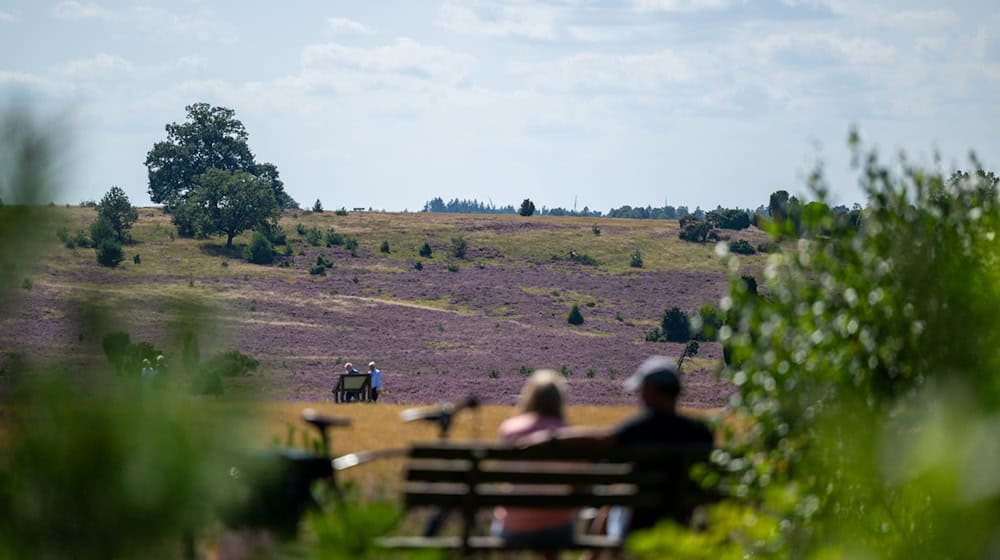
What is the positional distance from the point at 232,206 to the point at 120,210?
27.0 feet

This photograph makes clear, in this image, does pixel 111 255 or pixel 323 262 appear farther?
pixel 323 262

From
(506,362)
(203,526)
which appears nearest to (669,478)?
(203,526)

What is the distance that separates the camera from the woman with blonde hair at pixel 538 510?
783cm

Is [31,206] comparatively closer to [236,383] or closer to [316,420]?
[236,383]

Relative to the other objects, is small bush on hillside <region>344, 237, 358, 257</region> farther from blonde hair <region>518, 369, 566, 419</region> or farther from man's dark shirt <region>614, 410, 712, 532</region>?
man's dark shirt <region>614, 410, 712, 532</region>

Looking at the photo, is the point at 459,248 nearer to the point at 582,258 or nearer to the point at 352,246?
the point at 352,246

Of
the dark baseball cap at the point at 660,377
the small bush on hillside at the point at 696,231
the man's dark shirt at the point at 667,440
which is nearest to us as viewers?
the man's dark shirt at the point at 667,440

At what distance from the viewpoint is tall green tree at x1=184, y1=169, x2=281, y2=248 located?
97.6 metres

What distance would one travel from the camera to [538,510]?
7.85 m

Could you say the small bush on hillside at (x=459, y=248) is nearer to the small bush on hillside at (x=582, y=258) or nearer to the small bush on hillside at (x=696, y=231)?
the small bush on hillside at (x=582, y=258)

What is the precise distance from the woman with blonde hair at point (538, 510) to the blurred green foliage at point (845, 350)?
0.99 meters

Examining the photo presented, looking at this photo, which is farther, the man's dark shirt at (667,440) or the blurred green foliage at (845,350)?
the man's dark shirt at (667,440)

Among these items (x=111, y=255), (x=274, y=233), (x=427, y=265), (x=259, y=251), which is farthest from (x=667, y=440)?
(x=274, y=233)

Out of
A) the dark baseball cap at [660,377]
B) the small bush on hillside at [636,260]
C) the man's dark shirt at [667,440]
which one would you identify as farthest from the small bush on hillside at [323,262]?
the man's dark shirt at [667,440]
